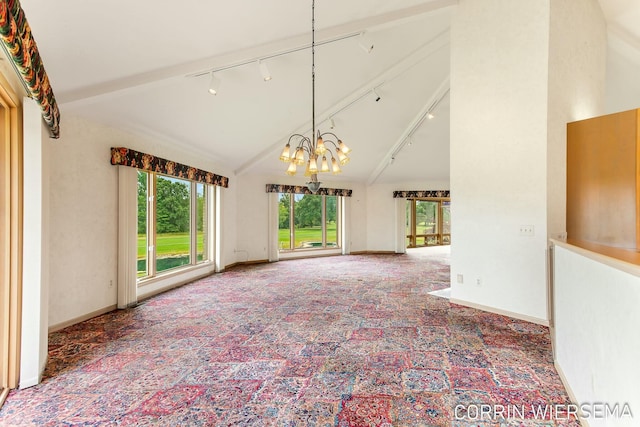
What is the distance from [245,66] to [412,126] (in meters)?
4.31

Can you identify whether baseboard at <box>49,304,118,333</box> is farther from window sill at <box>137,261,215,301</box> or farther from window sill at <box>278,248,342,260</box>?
window sill at <box>278,248,342,260</box>

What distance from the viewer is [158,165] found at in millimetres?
4676

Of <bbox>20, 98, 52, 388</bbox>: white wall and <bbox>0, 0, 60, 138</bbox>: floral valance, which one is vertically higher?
<bbox>0, 0, 60, 138</bbox>: floral valance

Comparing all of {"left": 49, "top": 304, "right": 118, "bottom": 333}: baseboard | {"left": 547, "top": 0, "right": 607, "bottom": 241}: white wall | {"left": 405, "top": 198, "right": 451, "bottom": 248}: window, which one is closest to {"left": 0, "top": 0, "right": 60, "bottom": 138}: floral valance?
{"left": 49, "top": 304, "right": 118, "bottom": 333}: baseboard

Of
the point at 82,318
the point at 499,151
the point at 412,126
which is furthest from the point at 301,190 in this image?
the point at 82,318

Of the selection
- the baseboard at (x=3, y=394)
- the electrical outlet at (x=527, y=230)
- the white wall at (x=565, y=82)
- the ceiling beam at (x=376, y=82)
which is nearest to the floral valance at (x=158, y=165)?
the ceiling beam at (x=376, y=82)

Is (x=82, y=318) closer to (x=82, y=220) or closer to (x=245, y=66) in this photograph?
(x=82, y=220)

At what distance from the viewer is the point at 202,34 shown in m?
3.15

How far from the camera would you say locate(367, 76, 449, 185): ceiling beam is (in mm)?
5914

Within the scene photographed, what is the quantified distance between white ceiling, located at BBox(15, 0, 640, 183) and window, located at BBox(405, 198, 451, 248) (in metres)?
4.55

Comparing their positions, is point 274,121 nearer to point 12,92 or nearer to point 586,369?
point 12,92

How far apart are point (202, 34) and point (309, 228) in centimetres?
652

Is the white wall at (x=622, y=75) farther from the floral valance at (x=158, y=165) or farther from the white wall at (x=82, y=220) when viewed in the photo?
the white wall at (x=82, y=220)

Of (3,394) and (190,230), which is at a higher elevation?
(190,230)
